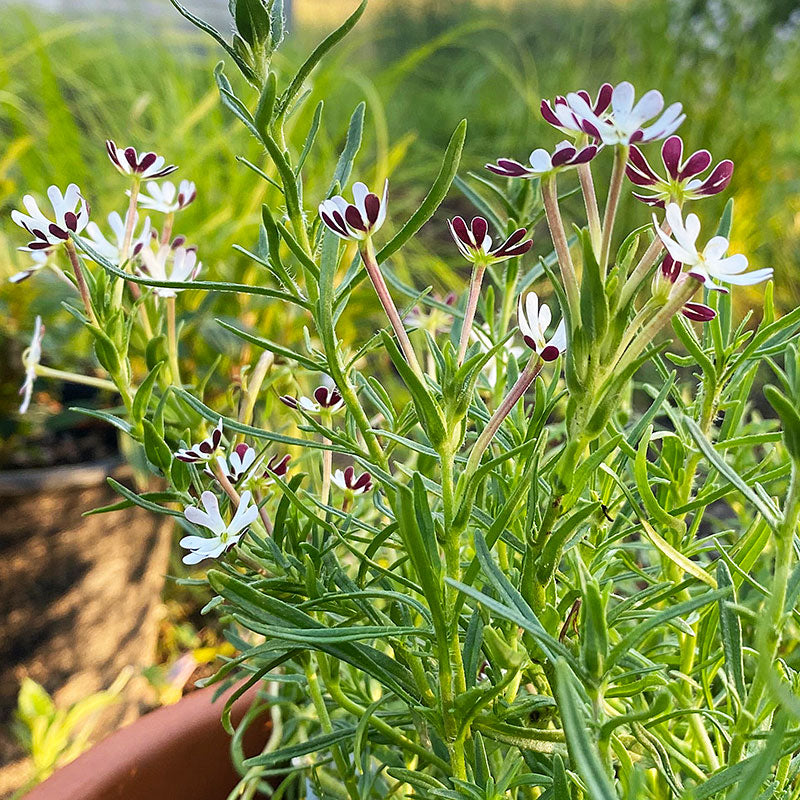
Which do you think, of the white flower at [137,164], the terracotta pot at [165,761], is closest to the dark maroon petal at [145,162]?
the white flower at [137,164]

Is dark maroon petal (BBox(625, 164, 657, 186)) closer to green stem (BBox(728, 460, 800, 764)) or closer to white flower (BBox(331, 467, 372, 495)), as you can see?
green stem (BBox(728, 460, 800, 764))

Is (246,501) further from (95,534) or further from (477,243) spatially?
(95,534)

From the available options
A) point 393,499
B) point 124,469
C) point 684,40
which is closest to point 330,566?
point 393,499

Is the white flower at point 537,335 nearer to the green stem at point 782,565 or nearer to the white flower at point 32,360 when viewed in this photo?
the green stem at point 782,565

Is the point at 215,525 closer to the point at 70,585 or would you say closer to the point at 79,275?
the point at 79,275

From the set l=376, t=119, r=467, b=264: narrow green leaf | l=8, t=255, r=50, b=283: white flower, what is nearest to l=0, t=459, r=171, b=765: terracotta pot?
l=8, t=255, r=50, b=283: white flower

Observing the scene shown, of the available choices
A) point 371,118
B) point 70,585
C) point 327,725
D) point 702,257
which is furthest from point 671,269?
point 371,118
